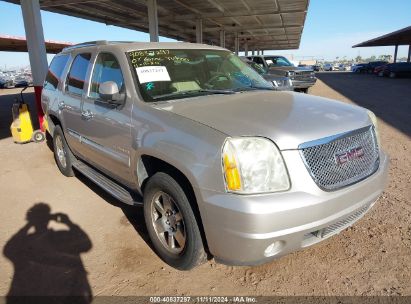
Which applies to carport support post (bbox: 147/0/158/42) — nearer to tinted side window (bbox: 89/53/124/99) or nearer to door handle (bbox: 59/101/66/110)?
door handle (bbox: 59/101/66/110)

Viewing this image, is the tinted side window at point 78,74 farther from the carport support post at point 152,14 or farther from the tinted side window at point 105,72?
the carport support post at point 152,14

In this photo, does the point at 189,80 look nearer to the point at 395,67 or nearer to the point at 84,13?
the point at 84,13

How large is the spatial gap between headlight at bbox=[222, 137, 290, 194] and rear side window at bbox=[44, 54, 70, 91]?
12.6ft

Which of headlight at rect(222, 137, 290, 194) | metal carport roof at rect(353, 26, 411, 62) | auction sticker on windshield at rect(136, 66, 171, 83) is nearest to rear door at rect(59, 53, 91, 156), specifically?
auction sticker on windshield at rect(136, 66, 171, 83)

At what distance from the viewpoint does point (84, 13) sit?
57.9 feet

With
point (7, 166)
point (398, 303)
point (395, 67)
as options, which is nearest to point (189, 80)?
point (398, 303)

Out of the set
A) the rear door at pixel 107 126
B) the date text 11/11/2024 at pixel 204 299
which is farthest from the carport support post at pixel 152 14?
the date text 11/11/2024 at pixel 204 299

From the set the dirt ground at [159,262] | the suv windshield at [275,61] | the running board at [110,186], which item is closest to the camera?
the dirt ground at [159,262]

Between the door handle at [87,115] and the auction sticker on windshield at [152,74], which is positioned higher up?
the auction sticker on windshield at [152,74]

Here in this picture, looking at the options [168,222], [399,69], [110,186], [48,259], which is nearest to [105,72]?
[110,186]

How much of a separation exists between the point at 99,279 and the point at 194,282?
83 centimetres

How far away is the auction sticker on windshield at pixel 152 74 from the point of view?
353 cm

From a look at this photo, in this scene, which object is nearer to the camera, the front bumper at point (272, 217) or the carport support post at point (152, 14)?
the front bumper at point (272, 217)

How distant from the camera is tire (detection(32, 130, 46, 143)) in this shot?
836 centimetres
